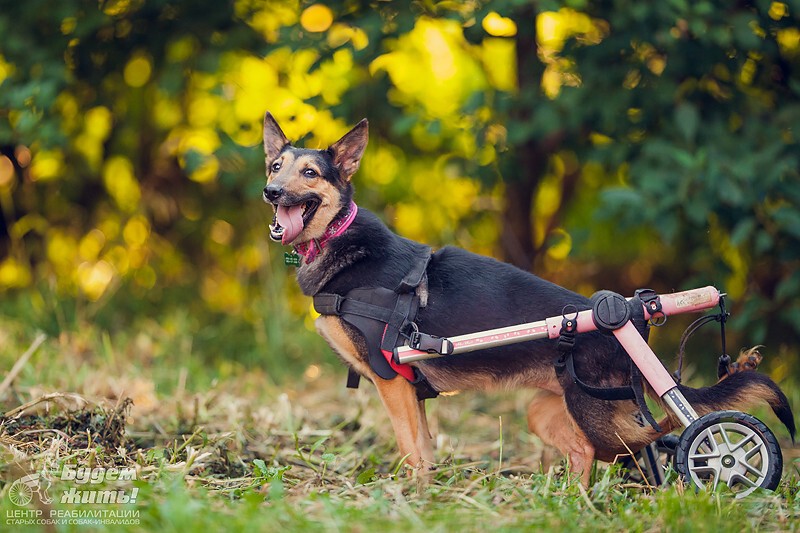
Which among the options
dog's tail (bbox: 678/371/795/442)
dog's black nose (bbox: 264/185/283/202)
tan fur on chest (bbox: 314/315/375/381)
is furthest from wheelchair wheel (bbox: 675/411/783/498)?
dog's black nose (bbox: 264/185/283/202)

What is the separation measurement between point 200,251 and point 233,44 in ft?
8.20

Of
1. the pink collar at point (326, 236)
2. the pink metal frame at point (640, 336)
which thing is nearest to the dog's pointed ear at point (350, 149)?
the pink collar at point (326, 236)

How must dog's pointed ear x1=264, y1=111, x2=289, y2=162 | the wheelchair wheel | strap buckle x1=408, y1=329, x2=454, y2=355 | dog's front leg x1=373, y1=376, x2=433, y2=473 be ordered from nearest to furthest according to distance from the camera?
1. the wheelchair wheel
2. strap buckle x1=408, y1=329, x2=454, y2=355
3. dog's front leg x1=373, y1=376, x2=433, y2=473
4. dog's pointed ear x1=264, y1=111, x2=289, y2=162

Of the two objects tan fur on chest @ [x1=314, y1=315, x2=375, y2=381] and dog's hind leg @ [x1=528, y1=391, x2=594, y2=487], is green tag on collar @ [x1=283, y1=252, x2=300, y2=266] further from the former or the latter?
dog's hind leg @ [x1=528, y1=391, x2=594, y2=487]

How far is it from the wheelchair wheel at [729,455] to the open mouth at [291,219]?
1893mm

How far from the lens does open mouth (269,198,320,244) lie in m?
3.60

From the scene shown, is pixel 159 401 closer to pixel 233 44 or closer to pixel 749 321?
pixel 233 44

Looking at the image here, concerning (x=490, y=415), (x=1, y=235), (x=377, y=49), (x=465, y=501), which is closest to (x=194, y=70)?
(x=377, y=49)

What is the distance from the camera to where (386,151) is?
7.48m

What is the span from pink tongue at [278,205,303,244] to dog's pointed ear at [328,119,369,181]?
35cm

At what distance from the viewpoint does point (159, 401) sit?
4809 millimetres

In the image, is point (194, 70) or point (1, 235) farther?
point (1, 235)

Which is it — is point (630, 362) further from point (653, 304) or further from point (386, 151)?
point (386, 151)

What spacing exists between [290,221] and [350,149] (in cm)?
52
